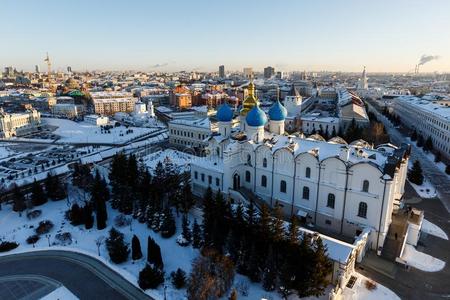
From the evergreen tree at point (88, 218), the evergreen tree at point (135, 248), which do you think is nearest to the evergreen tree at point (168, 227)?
the evergreen tree at point (135, 248)

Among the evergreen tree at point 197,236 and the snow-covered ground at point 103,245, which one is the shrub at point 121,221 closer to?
the snow-covered ground at point 103,245

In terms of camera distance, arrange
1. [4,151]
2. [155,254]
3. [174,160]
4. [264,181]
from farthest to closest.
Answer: [4,151] → [174,160] → [264,181] → [155,254]

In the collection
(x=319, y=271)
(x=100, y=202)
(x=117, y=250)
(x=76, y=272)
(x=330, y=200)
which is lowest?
(x=76, y=272)

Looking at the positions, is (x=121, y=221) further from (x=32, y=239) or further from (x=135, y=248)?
(x=32, y=239)

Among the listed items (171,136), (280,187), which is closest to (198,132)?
(171,136)

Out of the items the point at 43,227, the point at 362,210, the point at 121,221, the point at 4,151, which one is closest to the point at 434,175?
the point at 362,210

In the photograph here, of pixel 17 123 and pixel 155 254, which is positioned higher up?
pixel 17 123
